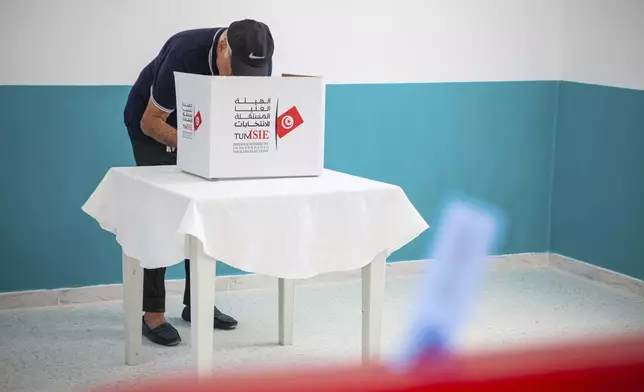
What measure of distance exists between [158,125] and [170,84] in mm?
148

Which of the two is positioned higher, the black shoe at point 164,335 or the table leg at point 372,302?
the table leg at point 372,302

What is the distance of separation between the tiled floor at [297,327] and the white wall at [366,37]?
98cm

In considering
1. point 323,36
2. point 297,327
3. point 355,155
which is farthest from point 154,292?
point 323,36

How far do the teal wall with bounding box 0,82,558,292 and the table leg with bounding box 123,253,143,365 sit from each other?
0.88m

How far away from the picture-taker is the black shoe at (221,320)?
375cm

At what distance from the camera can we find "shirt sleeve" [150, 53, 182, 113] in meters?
3.12

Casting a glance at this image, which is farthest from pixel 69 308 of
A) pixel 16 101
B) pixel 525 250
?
pixel 525 250

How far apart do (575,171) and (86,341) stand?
8.56 feet

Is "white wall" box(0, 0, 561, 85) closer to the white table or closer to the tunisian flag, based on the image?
the white table

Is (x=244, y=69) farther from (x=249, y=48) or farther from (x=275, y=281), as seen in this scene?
(x=275, y=281)

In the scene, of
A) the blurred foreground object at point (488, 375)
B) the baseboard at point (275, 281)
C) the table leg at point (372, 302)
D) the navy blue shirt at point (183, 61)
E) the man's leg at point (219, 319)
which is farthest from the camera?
the baseboard at point (275, 281)

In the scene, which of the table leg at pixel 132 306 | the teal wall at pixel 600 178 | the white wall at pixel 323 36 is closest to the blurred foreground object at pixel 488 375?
the table leg at pixel 132 306

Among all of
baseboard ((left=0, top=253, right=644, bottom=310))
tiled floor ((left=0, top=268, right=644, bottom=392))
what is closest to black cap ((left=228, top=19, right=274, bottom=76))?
tiled floor ((left=0, top=268, right=644, bottom=392))

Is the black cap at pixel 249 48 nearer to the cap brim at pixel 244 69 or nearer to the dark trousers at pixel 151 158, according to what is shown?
the cap brim at pixel 244 69
